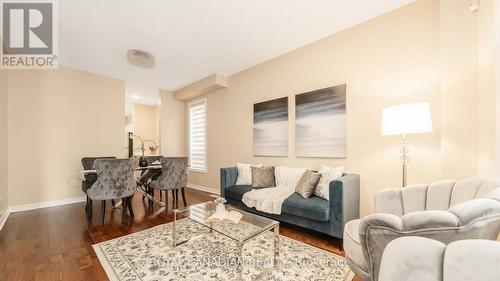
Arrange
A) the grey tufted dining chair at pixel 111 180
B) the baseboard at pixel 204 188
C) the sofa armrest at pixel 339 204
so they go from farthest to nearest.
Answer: the baseboard at pixel 204 188
the grey tufted dining chair at pixel 111 180
the sofa armrest at pixel 339 204

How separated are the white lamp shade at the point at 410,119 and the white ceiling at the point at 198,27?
1333mm

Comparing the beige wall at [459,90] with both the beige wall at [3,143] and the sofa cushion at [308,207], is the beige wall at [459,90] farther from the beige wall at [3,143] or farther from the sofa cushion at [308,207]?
the beige wall at [3,143]

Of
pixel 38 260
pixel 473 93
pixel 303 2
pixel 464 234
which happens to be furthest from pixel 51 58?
pixel 473 93

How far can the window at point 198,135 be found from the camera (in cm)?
528

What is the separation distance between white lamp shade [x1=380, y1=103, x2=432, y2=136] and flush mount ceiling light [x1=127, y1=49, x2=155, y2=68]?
11.7 ft

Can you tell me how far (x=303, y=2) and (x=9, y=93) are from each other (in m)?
4.74

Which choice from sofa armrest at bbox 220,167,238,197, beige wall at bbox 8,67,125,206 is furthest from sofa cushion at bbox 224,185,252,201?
beige wall at bbox 8,67,125,206

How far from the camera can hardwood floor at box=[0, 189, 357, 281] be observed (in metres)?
1.79

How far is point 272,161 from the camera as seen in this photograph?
A: 3717mm

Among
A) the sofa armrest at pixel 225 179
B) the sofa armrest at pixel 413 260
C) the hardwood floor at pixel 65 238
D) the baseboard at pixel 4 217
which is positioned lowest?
the hardwood floor at pixel 65 238

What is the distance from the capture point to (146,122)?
24.1ft

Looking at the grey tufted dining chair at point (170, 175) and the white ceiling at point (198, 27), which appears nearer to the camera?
the white ceiling at point (198, 27)

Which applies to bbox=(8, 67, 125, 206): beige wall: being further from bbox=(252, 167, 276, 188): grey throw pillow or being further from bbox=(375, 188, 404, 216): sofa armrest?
bbox=(375, 188, 404, 216): sofa armrest

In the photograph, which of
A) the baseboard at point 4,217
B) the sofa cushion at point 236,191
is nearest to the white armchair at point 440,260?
the sofa cushion at point 236,191
